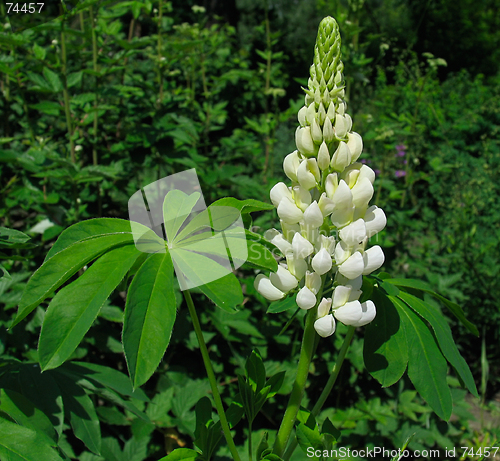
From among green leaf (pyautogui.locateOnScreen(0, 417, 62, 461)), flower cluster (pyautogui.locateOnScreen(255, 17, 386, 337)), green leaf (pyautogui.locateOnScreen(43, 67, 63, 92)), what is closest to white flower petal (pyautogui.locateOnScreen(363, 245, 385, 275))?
flower cluster (pyautogui.locateOnScreen(255, 17, 386, 337))

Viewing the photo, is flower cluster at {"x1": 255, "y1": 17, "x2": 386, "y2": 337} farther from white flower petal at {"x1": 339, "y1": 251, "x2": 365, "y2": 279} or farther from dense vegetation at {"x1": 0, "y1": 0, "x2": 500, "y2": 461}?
dense vegetation at {"x1": 0, "y1": 0, "x2": 500, "y2": 461}

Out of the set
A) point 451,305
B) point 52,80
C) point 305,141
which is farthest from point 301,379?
point 52,80

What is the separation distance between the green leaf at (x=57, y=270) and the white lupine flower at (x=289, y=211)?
0.29 meters

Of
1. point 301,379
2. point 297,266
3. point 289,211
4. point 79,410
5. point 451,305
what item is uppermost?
point 289,211

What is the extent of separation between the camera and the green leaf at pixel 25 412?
86cm

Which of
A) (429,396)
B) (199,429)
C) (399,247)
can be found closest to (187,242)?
(199,429)

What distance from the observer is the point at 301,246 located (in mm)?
758

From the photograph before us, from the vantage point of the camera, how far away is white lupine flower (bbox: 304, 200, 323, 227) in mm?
739

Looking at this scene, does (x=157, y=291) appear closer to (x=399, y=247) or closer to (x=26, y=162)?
(x=26, y=162)

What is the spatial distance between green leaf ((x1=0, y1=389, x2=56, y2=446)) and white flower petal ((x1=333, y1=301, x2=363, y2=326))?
0.65 m

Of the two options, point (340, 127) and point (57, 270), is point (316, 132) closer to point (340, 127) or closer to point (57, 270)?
point (340, 127)

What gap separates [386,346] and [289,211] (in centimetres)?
33

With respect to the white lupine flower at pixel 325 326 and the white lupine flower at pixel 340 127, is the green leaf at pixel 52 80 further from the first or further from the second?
the white lupine flower at pixel 325 326

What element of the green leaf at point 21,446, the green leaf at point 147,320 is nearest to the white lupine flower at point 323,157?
the green leaf at point 147,320
